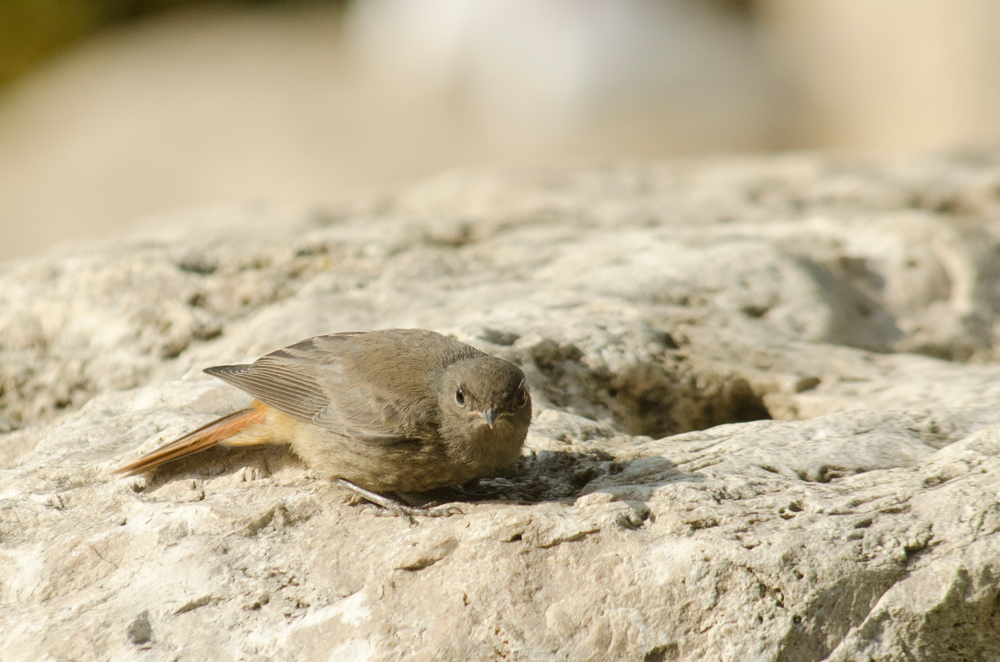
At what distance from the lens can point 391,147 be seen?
13422 mm

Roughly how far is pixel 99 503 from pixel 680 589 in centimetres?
206

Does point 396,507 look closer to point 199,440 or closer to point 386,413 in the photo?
point 386,413

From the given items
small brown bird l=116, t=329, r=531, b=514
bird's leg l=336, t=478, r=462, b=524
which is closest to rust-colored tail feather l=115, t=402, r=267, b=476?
small brown bird l=116, t=329, r=531, b=514

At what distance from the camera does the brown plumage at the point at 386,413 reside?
3270mm

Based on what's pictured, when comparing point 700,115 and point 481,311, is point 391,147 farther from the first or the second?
point 481,311

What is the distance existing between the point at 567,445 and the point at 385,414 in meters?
0.74

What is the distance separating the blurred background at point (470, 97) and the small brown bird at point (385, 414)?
8015 mm

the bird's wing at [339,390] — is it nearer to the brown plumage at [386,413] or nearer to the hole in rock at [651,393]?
the brown plumage at [386,413]

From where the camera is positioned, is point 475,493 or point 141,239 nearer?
point 475,493

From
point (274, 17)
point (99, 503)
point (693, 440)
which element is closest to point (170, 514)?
point (99, 503)

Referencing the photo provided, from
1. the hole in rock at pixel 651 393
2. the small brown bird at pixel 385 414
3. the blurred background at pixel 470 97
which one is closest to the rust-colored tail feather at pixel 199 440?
the small brown bird at pixel 385 414

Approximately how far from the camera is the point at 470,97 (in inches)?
557

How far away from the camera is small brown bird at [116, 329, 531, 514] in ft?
10.7

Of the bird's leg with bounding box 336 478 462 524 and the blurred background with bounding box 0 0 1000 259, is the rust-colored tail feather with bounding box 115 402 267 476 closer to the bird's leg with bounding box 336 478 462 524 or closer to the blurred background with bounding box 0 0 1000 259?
the bird's leg with bounding box 336 478 462 524
